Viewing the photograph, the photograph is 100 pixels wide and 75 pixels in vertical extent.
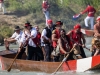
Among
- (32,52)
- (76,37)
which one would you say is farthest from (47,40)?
(76,37)

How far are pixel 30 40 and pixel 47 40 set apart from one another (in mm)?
585

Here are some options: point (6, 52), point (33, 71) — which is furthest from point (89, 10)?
point (33, 71)

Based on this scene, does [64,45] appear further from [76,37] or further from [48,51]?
[48,51]

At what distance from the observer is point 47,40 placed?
1380 cm

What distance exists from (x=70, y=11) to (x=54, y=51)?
18.2m

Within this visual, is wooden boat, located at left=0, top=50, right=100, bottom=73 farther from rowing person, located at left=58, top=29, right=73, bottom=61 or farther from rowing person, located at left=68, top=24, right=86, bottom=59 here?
rowing person, located at left=68, top=24, right=86, bottom=59

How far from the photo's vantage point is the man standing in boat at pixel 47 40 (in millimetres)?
13727

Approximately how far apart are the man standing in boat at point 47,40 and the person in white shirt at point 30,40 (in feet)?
1.03

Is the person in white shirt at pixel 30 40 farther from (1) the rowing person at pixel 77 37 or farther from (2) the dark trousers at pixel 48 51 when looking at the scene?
(1) the rowing person at pixel 77 37

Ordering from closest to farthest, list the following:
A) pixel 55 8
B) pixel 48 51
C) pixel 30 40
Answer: pixel 30 40
pixel 48 51
pixel 55 8

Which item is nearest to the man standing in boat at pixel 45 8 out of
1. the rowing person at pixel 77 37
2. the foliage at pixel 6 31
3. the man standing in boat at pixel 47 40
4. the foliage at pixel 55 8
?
the foliage at pixel 55 8

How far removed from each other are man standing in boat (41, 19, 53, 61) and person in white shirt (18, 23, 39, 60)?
1.03 feet

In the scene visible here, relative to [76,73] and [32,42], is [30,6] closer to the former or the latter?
[32,42]

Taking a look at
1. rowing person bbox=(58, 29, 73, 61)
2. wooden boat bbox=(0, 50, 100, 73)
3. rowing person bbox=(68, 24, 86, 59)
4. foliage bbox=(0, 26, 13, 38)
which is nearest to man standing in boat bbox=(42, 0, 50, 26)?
foliage bbox=(0, 26, 13, 38)
